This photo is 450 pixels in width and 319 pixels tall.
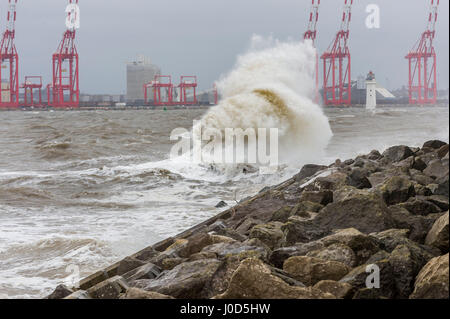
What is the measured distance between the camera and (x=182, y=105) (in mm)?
89375

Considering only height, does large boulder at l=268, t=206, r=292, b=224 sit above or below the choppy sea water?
above

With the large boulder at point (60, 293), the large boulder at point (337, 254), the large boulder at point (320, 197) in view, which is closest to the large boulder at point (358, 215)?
the large boulder at point (337, 254)

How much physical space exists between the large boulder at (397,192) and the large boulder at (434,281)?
6.31ft

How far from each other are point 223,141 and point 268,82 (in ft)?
10.2

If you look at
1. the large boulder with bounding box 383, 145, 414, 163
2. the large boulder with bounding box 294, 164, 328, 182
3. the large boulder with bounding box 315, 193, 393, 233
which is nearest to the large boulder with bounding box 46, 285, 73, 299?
the large boulder with bounding box 315, 193, 393, 233

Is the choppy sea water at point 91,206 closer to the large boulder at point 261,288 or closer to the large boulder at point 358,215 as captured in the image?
the large boulder at point 358,215

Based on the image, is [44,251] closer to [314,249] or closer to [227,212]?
[227,212]

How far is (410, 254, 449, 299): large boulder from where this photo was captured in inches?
92.4

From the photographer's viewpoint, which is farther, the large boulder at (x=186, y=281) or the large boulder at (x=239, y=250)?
the large boulder at (x=239, y=250)

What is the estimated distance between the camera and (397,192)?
180 inches

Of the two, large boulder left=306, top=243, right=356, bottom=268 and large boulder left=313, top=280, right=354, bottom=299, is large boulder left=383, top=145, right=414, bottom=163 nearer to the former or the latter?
large boulder left=306, top=243, right=356, bottom=268

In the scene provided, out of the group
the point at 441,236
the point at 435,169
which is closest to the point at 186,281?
the point at 441,236

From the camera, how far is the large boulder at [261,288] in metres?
2.61

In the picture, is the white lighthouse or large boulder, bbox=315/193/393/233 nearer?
large boulder, bbox=315/193/393/233
